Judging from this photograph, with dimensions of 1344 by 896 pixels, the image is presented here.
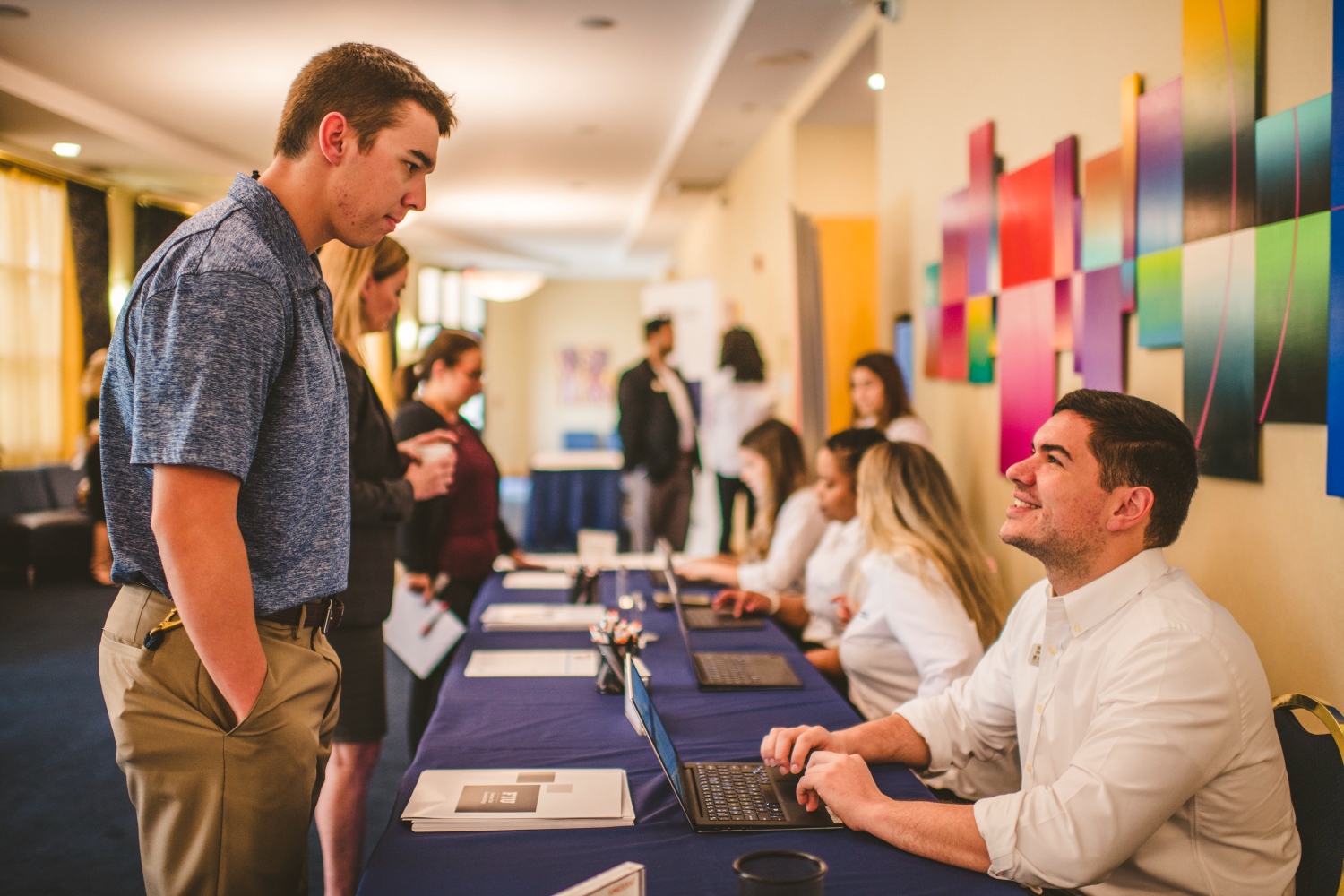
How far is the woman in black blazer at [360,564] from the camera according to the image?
1917 millimetres

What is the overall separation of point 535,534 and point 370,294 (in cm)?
544

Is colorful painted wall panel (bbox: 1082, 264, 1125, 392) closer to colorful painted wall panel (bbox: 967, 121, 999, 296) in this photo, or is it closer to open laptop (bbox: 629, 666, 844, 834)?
colorful painted wall panel (bbox: 967, 121, 999, 296)

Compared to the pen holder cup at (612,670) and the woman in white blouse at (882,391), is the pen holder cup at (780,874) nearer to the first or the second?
the pen holder cup at (612,670)

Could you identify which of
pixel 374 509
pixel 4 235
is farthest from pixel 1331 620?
pixel 4 235

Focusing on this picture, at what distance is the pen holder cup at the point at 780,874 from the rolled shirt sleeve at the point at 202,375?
0.66 m

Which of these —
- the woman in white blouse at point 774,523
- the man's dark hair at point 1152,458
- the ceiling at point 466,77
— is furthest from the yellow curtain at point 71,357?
the man's dark hair at point 1152,458

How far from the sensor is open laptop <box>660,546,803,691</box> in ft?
5.88

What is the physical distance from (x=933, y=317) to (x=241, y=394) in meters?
2.85

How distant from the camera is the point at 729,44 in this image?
4363 millimetres

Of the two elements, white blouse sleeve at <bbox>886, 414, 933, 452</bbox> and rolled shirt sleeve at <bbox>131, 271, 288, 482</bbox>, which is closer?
rolled shirt sleeve at <bbox>131, 271, 288, 482</bbox>

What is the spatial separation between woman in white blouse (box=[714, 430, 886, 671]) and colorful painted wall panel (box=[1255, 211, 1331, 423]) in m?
1.06

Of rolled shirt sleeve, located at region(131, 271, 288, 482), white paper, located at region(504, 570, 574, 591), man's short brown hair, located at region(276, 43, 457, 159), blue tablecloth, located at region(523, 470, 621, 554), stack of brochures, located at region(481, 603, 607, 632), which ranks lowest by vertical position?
blue tablecloth, located at region(523, 470, 621, 554)

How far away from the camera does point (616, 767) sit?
1363 mm

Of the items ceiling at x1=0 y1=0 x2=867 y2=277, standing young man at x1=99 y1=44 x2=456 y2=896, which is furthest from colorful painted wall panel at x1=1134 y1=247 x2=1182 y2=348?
ceiling at x1=0 y1=0 x2=867 y2=277
